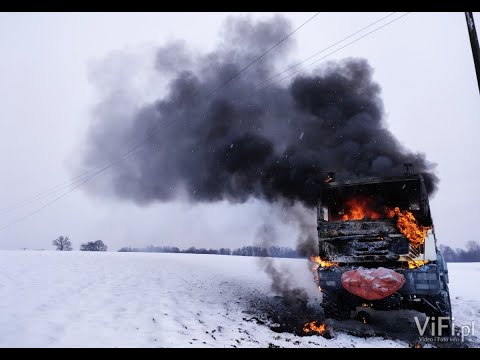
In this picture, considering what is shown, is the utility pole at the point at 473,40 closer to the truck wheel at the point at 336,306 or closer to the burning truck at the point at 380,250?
the burning truck at the point at 380,250

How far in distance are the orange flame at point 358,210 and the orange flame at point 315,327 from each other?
241 cm

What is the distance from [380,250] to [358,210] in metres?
1.25

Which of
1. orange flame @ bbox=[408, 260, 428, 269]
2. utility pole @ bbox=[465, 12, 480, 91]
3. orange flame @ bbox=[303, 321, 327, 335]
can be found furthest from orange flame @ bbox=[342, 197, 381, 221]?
utility pole @ bbox=[465, 12, 480, 91]

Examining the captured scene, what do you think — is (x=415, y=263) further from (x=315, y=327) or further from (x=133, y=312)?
(x=133, y=312)

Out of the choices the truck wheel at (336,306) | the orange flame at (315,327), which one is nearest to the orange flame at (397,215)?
the truck wheel at (336,306)

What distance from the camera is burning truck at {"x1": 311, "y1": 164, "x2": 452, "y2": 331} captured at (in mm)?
5473

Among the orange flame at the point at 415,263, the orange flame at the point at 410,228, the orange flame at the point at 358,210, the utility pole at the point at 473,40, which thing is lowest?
the orange flame at the point at 415,263

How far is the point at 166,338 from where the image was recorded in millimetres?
5219

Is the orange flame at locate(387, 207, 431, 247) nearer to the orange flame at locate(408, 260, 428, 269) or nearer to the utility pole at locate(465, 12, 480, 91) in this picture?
the orange flame at locate(408, 260, 428, 269)

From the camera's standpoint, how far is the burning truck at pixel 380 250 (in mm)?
5473

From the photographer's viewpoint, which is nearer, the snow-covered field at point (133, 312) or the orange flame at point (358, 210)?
the snow-covered field at point (133, 312)

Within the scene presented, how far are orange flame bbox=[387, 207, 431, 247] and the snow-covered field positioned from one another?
1.93m

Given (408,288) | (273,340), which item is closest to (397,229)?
(408,288)

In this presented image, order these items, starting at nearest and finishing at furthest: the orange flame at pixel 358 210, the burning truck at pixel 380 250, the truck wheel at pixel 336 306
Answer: the burning truck at pixel 380 250 < the truck wheel at pixel 336 306 < the orange flame at pixel 358 210
